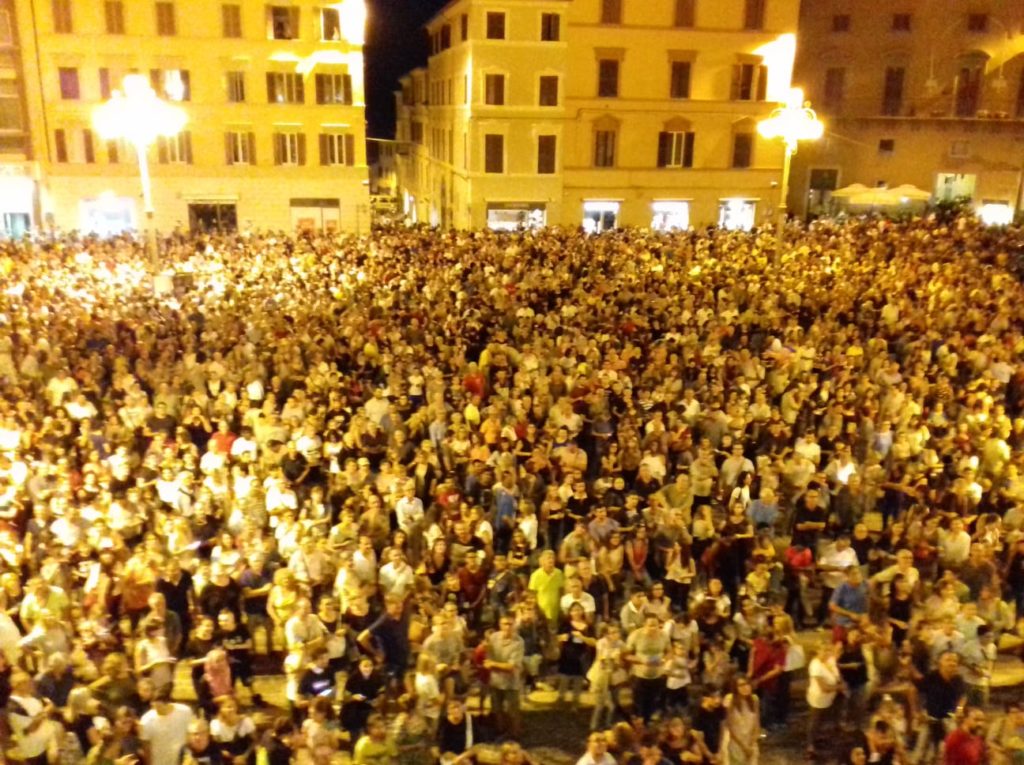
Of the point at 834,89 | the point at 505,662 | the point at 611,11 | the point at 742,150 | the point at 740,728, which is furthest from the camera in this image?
the point at 834,89

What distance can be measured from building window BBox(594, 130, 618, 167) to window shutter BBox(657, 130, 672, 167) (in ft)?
6.15

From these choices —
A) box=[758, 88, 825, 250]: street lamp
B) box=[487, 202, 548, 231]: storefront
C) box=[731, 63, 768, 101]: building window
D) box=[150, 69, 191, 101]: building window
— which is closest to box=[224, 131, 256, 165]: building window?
box=[150, 69, 191, 101]: building window

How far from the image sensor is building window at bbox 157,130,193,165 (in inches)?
1379

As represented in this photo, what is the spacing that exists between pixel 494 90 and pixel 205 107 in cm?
1108

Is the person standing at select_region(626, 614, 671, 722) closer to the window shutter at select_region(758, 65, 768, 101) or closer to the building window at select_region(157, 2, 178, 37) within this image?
the building window at select_region(157, 2, 178, 37)

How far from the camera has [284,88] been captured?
3562cm

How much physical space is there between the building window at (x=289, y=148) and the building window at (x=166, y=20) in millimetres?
5121

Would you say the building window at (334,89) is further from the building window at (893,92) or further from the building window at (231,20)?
the building window at (893,92)

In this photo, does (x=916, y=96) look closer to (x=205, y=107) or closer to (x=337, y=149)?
(x=337, y=149)

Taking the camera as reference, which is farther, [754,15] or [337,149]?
[337,149]

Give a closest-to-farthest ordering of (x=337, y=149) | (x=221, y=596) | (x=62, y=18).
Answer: (x=221, y=596) → (x=62, y=18) → (x=337, y=149)

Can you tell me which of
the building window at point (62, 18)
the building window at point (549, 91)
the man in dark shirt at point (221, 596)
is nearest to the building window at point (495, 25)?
the building window at point (549, 91)

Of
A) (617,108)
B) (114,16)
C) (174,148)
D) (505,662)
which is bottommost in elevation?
(505,662)

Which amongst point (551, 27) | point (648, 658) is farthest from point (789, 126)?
point (551, 27)
